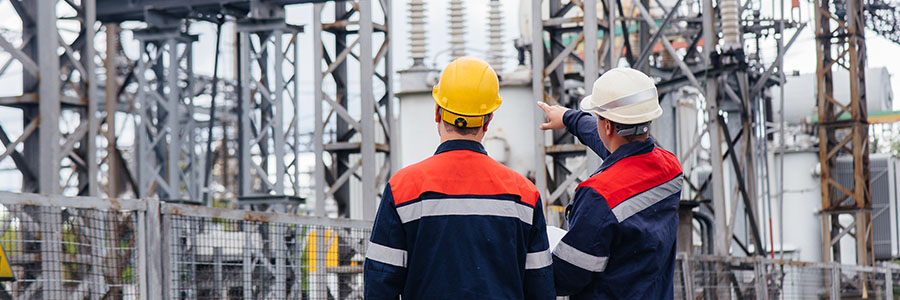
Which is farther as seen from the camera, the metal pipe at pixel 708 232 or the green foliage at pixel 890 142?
the green foliage at pixel 890 142

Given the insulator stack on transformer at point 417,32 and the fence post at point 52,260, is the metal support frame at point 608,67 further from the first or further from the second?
the insulator stack on transformer at point 417,32

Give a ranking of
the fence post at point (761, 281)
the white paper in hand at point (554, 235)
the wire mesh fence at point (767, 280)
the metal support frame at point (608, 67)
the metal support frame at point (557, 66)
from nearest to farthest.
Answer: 1. the white paper in hand at point (554, 235)
2. the wire mesh fence at point (767, 280)
3. the fence post at point (761, 281)
4. the metal support frame at point (557, 66)
5. the metal support frame at point (608, 67)

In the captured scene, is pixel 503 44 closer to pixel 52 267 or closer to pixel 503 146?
pixel 503 146

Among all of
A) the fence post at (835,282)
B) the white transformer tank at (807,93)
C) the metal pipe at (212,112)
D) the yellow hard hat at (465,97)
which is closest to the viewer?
the yellow hard hat at (465,97)

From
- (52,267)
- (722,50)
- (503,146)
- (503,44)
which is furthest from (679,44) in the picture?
(52,267)

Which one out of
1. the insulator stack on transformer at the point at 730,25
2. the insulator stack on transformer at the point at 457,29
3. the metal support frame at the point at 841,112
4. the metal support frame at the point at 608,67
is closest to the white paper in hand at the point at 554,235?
the metal support frame at the point at 608,67

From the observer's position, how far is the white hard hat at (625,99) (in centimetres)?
427

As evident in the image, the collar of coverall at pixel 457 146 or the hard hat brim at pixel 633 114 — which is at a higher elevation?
the hard hat brim at pixel 633 114

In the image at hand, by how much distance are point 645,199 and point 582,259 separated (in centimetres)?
34

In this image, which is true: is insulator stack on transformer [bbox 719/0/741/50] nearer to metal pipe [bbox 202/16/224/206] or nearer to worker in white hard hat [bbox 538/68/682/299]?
metal pipe [bbox 202/16/224/206]

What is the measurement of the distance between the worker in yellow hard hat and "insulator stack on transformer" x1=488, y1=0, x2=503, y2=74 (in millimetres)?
23425

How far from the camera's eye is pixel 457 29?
26812 mm

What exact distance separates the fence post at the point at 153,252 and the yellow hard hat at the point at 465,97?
2.15m

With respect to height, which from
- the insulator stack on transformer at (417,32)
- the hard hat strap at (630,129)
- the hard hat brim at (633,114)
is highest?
the insulator stack on transformer at (417,32)
